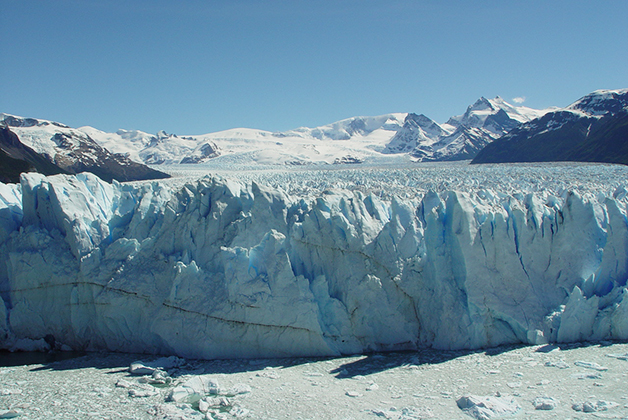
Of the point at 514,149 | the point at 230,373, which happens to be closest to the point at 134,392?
the point at 230,373

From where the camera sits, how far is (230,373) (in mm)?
7266

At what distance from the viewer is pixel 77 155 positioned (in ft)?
129

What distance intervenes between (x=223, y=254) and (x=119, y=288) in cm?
200

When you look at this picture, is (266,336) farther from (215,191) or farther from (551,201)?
(551,201)

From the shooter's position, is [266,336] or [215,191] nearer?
[266,336]

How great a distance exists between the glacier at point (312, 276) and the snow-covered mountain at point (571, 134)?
1476 inches

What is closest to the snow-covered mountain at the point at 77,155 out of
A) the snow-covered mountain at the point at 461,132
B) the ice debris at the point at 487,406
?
the ice debris at the point at 487,406

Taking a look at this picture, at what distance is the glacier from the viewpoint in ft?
25.8

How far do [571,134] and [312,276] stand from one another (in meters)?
53.8

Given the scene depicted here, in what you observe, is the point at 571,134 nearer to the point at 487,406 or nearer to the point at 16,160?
the point at 16,160

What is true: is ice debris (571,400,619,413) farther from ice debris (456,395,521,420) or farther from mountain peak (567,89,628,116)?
mountain peak (567,89,628,116)

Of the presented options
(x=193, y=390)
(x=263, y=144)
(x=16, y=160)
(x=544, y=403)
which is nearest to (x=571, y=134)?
(x=16, y=160)

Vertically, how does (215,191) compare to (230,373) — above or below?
above

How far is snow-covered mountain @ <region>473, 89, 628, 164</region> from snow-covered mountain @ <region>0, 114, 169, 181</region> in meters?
37.5
